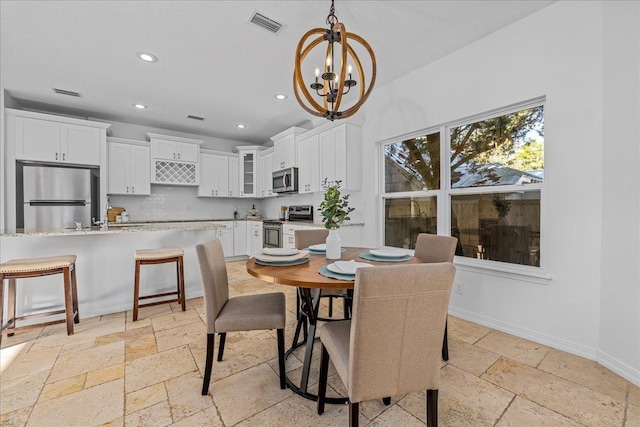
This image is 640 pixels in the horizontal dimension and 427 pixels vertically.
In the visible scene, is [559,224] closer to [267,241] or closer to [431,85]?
[431,85]

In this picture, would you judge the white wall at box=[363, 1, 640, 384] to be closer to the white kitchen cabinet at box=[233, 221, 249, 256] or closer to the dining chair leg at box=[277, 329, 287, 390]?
the dining chair leg at box=[277, 329, 287, 390]

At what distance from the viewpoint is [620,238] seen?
187cm

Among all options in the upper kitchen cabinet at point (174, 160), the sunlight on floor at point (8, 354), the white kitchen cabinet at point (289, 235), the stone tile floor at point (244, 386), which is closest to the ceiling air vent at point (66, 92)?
the upper kitchen cabinet at point (174, 160)

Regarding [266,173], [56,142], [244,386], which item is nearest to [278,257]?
[244,386]

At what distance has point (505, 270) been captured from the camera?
8.14 ft

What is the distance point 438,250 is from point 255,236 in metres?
4.24

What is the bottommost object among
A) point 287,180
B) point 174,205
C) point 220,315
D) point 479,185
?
point 220,315

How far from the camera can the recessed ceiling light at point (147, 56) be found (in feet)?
9.40

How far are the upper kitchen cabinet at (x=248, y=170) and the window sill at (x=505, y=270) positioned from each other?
14.9 ft

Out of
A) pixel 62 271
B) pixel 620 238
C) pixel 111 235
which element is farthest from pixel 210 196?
pixel 620 238

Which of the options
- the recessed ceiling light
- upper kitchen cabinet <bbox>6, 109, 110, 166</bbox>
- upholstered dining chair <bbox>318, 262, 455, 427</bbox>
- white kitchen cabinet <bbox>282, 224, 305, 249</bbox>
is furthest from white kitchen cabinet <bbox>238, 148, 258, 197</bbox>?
upholstered dining chair <bbox>318, 262, 455, 427</bbox>

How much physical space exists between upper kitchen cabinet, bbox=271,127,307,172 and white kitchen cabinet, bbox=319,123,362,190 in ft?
3.17

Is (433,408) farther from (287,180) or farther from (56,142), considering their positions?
(56,142)

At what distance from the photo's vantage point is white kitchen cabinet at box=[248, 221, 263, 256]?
5570mm
